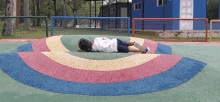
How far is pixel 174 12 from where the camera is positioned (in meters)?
16.6

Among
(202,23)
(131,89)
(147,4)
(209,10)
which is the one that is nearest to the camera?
(131,89)

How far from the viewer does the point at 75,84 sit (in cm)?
344

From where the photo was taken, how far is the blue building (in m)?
12.7

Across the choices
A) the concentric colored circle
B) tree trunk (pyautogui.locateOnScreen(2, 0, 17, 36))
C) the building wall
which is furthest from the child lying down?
tree trunk (pyautogui.locateOnScreen(2, 0, 17, 36))

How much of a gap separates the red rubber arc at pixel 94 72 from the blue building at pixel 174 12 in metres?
8.74

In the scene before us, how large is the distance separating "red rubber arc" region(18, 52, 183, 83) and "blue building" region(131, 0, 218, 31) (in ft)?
28.7

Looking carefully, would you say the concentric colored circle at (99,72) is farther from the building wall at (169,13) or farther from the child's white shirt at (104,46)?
the building wall at (169,13)

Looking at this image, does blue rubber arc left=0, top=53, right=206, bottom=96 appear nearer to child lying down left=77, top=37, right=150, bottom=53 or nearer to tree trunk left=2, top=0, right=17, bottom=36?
child lying down left=77, top=37, right=150, bottom=53

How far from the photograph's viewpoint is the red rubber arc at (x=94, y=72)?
3615mm

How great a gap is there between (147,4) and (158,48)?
13635 millimetres

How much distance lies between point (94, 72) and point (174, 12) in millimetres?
14307

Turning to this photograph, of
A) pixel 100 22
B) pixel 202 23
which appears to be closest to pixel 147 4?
Result: pixel 202 23

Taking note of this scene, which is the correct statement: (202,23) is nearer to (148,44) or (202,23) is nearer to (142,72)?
(148,44)

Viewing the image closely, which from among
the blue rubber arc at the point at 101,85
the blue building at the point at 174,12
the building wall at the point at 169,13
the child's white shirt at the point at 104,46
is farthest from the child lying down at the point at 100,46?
the building wall at the point at 169,13
